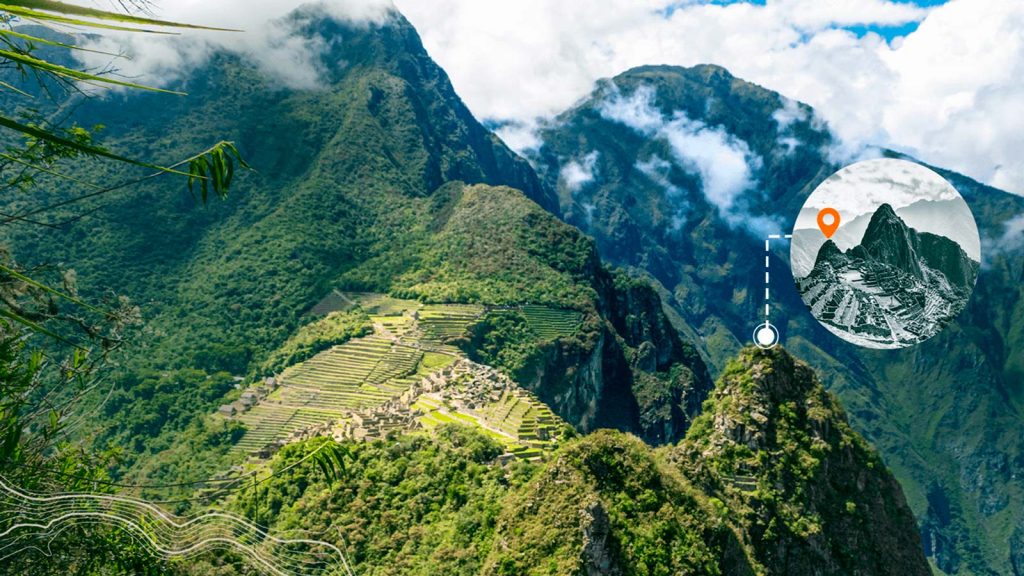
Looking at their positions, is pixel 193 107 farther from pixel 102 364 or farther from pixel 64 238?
pixel 102 364

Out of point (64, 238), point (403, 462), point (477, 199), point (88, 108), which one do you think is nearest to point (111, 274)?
point (64, 238)

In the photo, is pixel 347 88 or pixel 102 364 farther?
pixel 347 88

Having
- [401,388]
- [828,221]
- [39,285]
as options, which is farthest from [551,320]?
[39,285]

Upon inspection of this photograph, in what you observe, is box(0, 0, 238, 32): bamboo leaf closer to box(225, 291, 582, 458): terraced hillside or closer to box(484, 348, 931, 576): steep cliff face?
box(484, 348, 931, 576): steep cliff face

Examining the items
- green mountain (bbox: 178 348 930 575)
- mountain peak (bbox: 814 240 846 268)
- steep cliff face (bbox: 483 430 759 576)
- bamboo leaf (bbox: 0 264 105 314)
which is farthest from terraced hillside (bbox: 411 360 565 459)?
bamboo leaf (bbox: 0 264 105 314)

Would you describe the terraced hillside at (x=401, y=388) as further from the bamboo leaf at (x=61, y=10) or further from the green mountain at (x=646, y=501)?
the bamboo leaf at (x=61, y=10)
